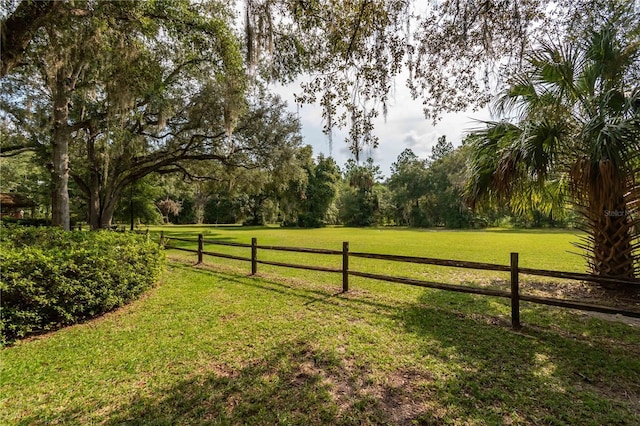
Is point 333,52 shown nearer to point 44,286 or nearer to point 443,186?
point 44,286

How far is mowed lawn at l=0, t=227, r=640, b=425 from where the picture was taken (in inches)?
96.5

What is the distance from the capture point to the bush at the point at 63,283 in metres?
3.73

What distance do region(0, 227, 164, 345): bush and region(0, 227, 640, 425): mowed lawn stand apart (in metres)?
0.24

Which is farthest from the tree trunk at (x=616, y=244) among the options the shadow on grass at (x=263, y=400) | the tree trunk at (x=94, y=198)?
the tree trunk at (x=94, y=198)

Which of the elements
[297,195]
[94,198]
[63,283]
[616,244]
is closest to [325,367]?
[63,283]

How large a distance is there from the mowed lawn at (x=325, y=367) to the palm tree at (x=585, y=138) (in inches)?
83.7

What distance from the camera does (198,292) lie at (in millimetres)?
6152

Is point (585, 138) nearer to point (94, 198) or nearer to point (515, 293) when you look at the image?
point (515, 293)

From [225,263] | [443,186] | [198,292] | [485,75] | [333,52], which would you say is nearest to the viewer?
[485,75]

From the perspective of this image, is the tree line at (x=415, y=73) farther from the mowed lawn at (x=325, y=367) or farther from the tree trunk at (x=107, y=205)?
the tree trunk at (x=107, y=205)

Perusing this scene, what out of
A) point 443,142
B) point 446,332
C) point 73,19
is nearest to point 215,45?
point 73,19

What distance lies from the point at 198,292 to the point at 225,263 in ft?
11.4

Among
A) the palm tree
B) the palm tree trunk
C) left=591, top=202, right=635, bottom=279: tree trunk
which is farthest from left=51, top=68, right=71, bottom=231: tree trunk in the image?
left=591, top=202, right=635, bottom=279: tree trunk

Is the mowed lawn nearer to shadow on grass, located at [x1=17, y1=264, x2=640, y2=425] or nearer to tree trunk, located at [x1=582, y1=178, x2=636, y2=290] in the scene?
shadow on grass, located at [x1=17, y1=264, x2=640, y2=425]
